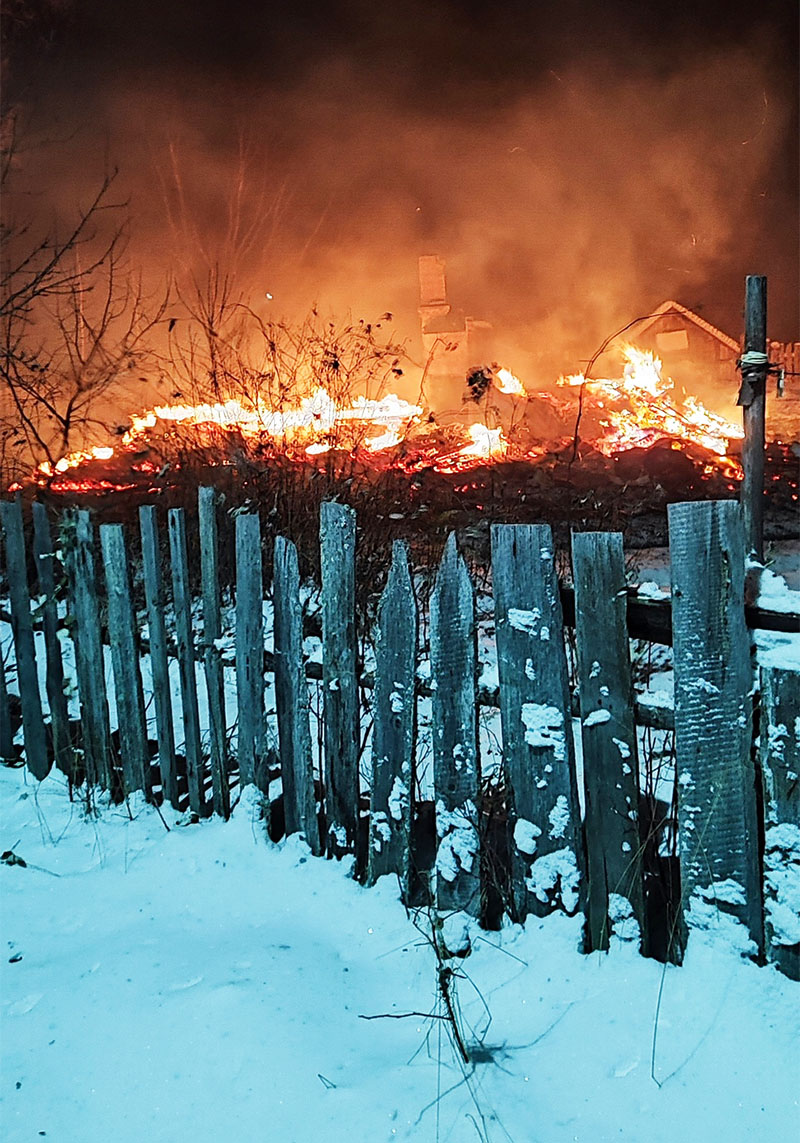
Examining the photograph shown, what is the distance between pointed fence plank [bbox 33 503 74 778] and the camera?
12.7 ft

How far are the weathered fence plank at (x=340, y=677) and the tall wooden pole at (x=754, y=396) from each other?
4.23m

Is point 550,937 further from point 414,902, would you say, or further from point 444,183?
point 444,183

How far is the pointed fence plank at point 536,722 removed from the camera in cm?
243

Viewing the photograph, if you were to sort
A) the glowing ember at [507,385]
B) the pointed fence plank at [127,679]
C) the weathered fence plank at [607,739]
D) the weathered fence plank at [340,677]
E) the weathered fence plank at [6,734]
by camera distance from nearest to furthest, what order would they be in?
the weathered fence plank at [607,739]
the weathered fence plank at [340,677]
the pointed fence plank at [127,679]
the weathered fence plank at [6,734]
the glowing ember at [507,385]

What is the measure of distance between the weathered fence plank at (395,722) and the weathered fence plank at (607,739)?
23.7 inches

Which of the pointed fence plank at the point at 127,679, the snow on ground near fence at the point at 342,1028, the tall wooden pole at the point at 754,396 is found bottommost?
the snow on ground near fence at the point at 342,1028

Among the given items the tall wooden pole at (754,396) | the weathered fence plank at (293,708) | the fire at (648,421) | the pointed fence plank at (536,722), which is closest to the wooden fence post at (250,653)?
the weathered fence plank at (293,708)

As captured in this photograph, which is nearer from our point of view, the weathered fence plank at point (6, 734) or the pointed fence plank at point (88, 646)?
the pointed fence plank at point (88, 646)

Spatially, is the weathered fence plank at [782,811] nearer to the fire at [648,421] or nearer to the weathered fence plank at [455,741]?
the weathered fence plank at [455,741]

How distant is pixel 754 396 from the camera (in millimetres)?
6086

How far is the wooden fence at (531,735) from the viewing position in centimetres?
220

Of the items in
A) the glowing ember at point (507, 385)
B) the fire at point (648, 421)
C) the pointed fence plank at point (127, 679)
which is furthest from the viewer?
the glowing ember at point (507, 385)

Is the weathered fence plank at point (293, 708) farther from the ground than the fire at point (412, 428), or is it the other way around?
the fire at point (412, 428)

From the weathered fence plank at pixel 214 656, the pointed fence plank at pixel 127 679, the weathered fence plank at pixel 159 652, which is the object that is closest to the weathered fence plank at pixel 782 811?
the weathered fence plank at pixel 214 656
